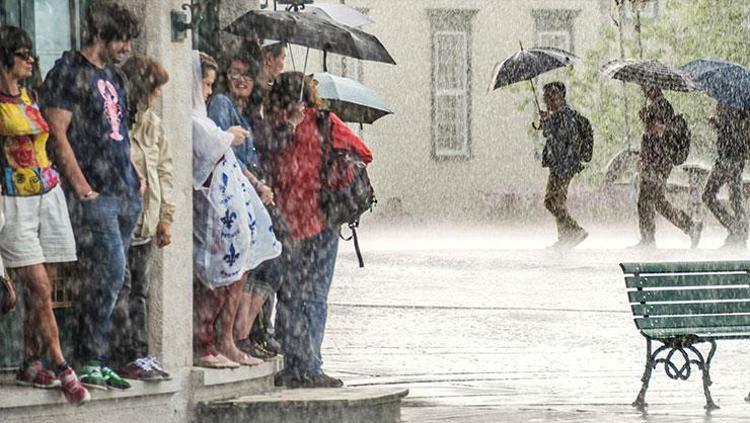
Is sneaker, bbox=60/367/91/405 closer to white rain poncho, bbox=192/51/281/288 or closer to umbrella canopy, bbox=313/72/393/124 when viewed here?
white rain poncho, bbox=192/51/281/288

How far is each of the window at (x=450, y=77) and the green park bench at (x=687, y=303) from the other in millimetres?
24260

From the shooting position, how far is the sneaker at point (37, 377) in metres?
9.11

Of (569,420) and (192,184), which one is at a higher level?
(192,184)

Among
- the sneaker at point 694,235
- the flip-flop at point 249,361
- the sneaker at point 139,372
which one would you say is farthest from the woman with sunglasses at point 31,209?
the sneaker at point 694,235

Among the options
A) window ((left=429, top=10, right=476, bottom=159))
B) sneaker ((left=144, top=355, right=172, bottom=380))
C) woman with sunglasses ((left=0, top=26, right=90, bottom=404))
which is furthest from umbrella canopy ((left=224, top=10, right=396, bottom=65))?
window ((left=429, top=10, right=476, bottom=159))

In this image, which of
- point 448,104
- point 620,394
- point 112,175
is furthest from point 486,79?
point 112,175

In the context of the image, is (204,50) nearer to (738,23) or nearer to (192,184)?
(192,184)

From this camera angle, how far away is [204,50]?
11.5 meters

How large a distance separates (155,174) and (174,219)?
0.28 meters

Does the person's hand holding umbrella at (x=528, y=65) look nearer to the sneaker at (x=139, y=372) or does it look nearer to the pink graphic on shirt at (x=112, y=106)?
the sneaker at (x=139, y=372)

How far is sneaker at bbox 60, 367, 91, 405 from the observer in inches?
359

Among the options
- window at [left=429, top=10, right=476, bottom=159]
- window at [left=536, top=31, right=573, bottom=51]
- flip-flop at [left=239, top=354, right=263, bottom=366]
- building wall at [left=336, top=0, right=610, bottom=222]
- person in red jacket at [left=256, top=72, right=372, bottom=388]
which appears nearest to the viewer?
flip-flop at [left=239, top=354, right=263, bottom=366]

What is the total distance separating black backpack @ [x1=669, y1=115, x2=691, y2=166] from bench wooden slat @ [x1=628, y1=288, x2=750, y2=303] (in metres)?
13.0

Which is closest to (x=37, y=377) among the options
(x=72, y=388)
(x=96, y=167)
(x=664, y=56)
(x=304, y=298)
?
(x=72, y=388)
